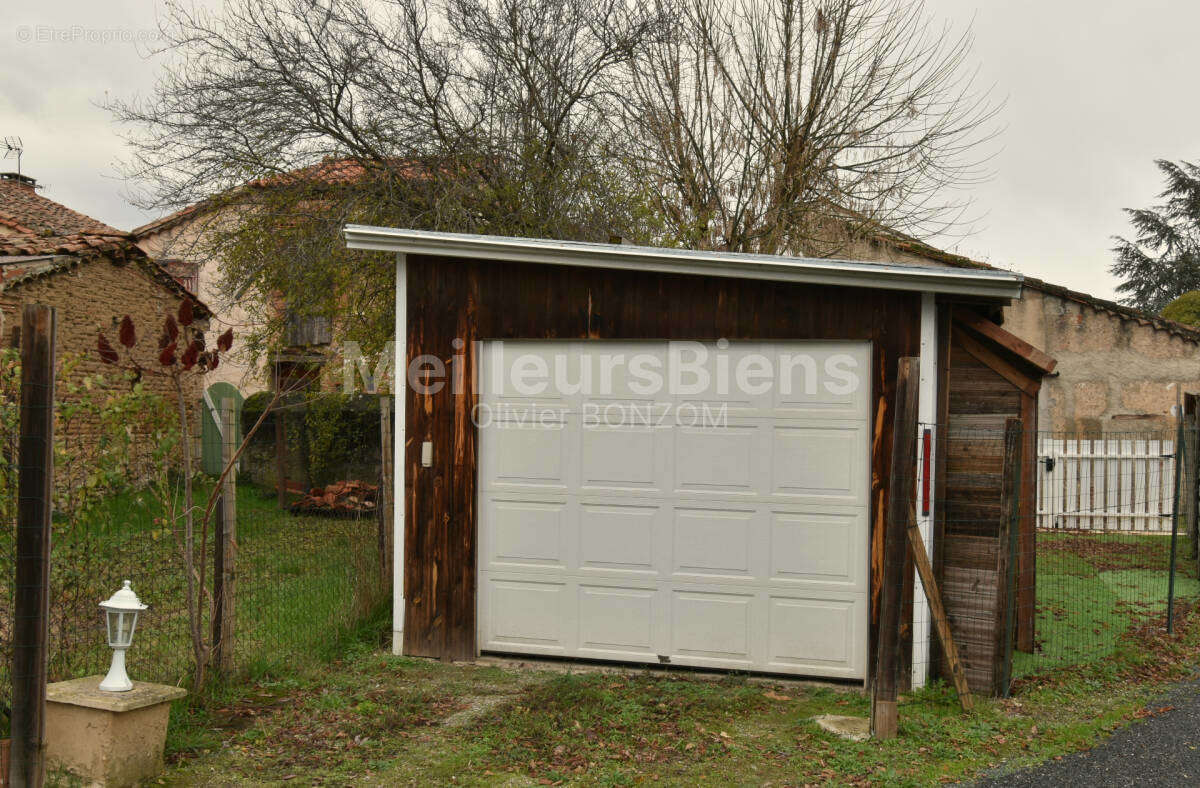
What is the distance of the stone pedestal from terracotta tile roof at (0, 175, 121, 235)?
578 inches

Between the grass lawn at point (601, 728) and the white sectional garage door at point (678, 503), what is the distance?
13.9 inches

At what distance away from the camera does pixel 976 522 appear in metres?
6.62

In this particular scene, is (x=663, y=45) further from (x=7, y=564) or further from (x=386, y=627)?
(x=7, y=564)

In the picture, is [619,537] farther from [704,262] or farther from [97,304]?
[97,304]

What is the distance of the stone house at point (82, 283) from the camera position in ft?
48.5

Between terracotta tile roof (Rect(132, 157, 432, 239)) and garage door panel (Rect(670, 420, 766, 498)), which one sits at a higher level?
terracotta tile roof (Rect(132, 157, 432, 239))

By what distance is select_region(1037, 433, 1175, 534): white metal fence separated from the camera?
15492 mm

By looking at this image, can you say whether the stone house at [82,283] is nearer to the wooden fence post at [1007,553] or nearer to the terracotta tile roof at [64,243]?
the terracotta tile roof at [64,243]

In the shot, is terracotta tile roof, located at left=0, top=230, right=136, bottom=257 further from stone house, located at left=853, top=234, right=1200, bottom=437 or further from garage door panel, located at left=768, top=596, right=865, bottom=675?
garage door panel, located at left=768, top=596, right=865, bottom=675

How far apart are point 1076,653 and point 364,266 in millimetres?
9363

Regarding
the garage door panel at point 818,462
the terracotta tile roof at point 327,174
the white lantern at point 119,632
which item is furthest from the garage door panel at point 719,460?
the terracotta tile roof at point 327,174

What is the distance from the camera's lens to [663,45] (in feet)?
52.7

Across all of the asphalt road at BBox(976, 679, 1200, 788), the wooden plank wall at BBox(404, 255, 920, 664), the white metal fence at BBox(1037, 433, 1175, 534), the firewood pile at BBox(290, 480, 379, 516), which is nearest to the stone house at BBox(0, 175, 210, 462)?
the firewood pile at BBox(290, 480, 379, 516)

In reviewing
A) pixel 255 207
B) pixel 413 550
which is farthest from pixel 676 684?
pixel 255 207
